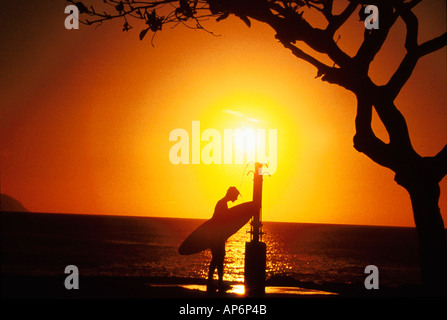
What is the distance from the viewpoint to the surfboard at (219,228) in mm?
11344

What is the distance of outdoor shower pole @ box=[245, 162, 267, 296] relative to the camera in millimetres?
11695

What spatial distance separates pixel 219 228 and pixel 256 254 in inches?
42.9

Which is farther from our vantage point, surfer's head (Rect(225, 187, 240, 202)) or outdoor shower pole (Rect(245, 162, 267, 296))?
outdoor shower pole (Rect(245, 162, 267, 296))

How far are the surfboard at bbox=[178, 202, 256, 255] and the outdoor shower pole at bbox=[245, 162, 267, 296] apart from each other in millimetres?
200

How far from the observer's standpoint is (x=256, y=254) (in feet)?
38.6

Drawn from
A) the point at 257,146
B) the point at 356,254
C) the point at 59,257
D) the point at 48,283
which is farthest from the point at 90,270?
the point at 356,254

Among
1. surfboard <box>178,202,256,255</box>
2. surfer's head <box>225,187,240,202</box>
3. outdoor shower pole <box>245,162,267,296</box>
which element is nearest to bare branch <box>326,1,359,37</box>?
outdoor shower pole <box>245,162,267,296</box>

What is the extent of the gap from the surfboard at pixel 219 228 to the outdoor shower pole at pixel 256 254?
20 centimetres

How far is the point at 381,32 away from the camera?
8.78 m

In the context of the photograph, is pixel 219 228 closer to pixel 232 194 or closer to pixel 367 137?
pixel 232 194

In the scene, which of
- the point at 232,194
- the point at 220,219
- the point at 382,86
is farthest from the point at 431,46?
the point at 220,219

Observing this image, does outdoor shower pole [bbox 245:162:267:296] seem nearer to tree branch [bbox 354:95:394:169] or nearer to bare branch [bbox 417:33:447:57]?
tree branch [bbox 354:95:394:169]

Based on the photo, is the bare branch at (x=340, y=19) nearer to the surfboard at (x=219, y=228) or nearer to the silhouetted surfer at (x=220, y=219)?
the silhouetted surfer at (x=220, y=219)

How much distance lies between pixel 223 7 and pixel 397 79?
9.90 ft
